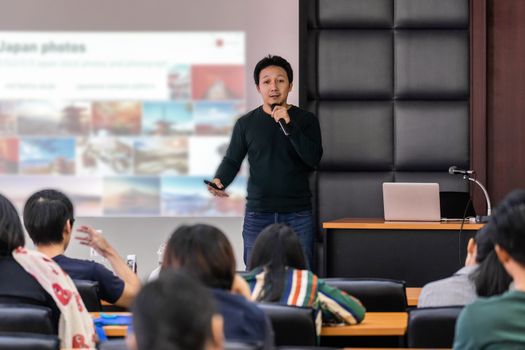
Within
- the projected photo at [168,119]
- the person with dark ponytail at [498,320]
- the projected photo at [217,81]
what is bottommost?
the person with dark ponytail at [498,320]

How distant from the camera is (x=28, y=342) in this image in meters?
2.63

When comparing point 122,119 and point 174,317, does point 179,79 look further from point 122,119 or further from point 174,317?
point 174,317

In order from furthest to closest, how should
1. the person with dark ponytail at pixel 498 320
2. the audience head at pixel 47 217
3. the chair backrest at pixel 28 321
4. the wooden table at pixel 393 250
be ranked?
the wooden table at pixel 393 250
the audience head at pixel 47 217
the chair backrest at pixel 28 321
the person with dark ponytail at pixel 498 320

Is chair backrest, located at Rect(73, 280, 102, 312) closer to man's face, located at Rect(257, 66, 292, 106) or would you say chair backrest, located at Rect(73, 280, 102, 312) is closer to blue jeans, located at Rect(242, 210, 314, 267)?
blue jeans, located at Rect(242, 210, 314, 267)

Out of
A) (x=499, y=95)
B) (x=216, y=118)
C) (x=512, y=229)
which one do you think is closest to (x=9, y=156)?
(x=216, y=118)

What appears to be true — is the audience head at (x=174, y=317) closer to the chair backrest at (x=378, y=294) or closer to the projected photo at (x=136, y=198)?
the chair backrest at (x=378, y=294)

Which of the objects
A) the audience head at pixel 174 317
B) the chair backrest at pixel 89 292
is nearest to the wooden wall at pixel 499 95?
the chair backrest at pixel 89 292

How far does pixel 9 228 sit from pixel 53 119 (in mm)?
4631

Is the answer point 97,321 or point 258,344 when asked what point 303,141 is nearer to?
point 97,321

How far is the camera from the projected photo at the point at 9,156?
7812 mm

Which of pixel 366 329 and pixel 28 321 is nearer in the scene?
pixel 28 321

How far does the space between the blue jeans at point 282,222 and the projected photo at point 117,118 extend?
2.28 meters

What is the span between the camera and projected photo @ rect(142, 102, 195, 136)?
7.84m

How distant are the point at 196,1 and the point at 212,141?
1079 millimetres
